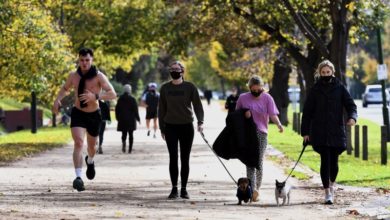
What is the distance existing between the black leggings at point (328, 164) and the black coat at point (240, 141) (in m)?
0.87

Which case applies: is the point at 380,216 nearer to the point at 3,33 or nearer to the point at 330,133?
the point at 330,133

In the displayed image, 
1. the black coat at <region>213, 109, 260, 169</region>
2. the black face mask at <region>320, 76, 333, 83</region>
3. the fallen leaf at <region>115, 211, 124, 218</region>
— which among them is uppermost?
the black face mask at <region>320, 76, 333, 83</region>

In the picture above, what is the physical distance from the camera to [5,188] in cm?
1502

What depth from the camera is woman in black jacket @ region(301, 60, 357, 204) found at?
13.2 metres

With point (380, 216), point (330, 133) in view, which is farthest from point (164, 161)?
point (380, 216)

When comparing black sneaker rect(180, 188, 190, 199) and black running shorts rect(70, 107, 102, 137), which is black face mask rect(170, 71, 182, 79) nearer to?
black running shorts rect(70, 107, 102, 137)

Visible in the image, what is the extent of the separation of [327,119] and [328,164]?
1.96 ft

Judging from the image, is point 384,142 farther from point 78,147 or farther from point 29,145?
point 29,145

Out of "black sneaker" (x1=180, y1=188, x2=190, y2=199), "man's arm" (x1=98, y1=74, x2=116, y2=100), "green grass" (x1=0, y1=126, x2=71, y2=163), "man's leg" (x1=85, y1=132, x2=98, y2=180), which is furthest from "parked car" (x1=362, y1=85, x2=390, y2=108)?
"black sneaker" (x1=180, y1=188, x2=190, y2=199)

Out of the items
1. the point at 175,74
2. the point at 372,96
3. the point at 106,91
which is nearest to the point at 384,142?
the point at 175,74

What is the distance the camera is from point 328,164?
13.4 meters

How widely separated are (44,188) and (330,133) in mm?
4593

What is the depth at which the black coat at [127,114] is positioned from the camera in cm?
2536

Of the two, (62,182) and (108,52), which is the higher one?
(108,52)
